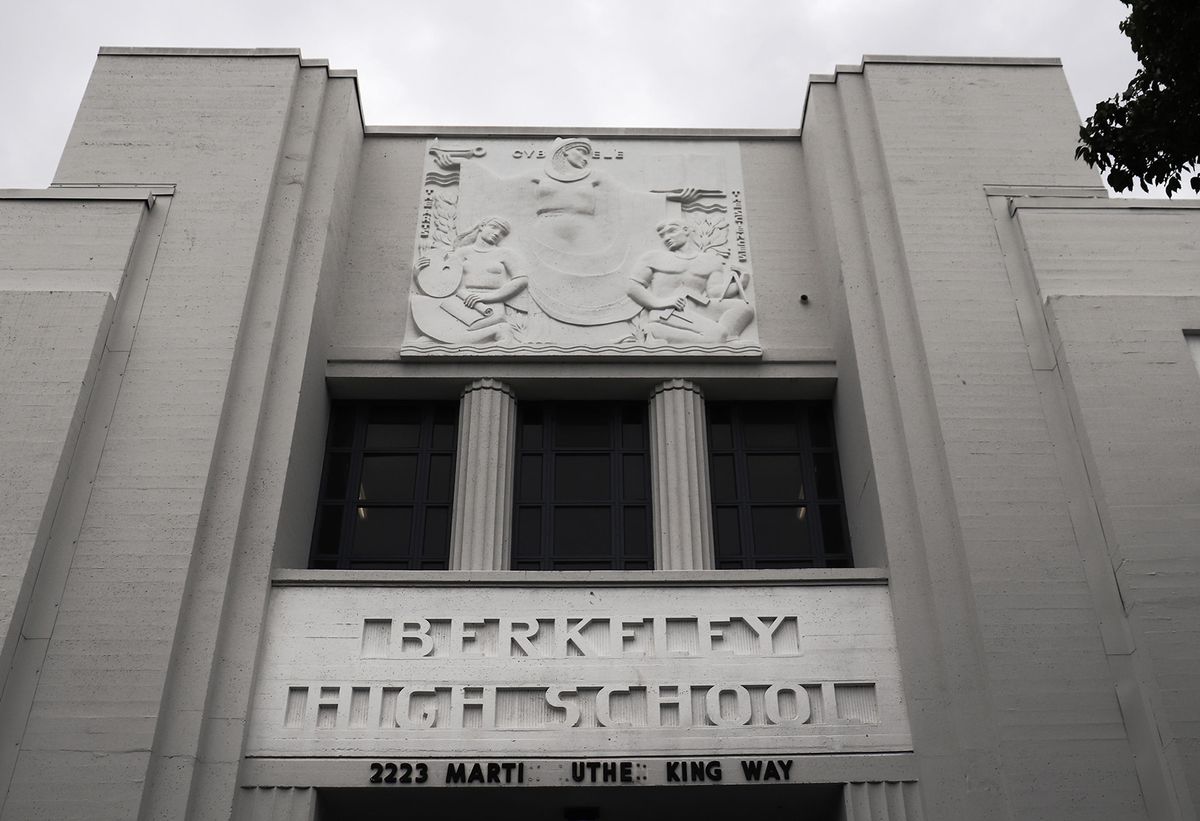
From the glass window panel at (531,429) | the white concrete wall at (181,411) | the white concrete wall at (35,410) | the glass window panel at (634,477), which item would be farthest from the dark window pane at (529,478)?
the white concrete wall at (35,410)

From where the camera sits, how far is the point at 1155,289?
514 inches

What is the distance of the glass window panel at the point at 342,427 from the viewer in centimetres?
1405

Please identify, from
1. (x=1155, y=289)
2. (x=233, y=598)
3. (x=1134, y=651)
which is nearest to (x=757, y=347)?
(x=1155, y=289)

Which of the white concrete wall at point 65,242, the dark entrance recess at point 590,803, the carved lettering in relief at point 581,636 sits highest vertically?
the white concrete wall at point 65,242

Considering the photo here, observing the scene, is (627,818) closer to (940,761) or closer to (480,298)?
(940,761)

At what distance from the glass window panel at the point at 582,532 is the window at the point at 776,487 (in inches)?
49.0

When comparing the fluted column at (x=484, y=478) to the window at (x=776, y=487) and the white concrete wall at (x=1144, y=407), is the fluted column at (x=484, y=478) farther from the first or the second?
the white concrete wall at (x=1144, y=407)

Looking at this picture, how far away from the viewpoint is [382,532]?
13297 millimetres

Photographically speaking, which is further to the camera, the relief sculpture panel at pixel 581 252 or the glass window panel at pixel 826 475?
the relief sculpture panel at pixel 581 252

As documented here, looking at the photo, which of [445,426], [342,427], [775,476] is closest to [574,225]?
[445,426]

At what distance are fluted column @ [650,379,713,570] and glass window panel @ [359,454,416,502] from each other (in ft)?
9.30

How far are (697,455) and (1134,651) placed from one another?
196 inches

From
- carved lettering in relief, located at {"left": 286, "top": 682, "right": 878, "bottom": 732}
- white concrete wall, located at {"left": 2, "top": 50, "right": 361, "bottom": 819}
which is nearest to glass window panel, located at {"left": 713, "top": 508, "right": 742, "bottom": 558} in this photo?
carved lettering in relief, located at {"left": 286, "top": 682, "right": 878, "bottom": 732}

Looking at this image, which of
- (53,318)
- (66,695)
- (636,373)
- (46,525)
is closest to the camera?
(66,695)
